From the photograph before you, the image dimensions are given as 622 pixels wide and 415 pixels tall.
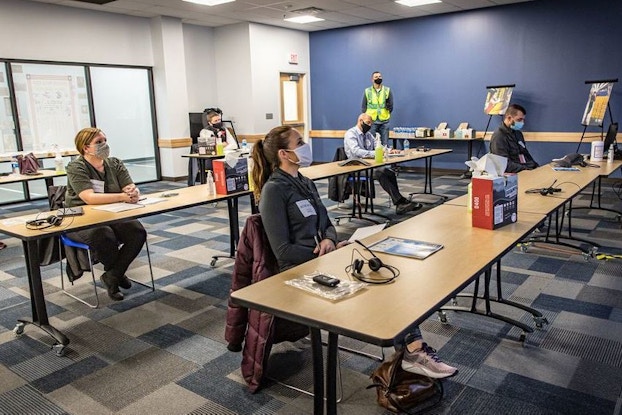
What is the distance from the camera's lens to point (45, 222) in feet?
9.04

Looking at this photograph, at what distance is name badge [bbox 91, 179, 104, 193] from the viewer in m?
3.41

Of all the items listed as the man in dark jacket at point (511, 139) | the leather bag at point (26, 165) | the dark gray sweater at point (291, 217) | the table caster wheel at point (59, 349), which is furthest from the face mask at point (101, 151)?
the man in dark jacket at point (511, 139)

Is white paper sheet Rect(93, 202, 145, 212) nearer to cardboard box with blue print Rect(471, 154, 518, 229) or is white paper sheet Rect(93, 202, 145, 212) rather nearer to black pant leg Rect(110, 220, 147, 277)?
black pant leg Rect(110, 220, 147, 277)

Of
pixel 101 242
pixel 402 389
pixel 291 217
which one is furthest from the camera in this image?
pixel 101 242

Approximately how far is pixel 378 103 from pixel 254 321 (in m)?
7.22

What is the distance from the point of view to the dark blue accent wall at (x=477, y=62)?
7539 millimetres

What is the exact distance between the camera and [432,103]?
910 cm

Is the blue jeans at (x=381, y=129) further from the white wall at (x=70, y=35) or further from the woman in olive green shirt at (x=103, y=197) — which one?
the woman in olive green shirt at (x=103, y=197)

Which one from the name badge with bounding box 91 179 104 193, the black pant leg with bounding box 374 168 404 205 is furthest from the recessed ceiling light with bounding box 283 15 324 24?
the name badge with bounding box 91 179 104 193

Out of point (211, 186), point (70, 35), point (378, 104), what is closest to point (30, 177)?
point (211, 186)

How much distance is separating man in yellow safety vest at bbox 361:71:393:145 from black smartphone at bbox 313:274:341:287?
7371mm

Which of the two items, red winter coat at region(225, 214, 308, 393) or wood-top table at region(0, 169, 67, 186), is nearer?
red winter coat at region(225, 214, 308, 393)

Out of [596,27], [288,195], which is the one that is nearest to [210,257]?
[288,195]

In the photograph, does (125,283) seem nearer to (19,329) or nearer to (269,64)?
(19,329)
